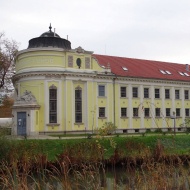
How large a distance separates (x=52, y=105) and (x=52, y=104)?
0.12 m

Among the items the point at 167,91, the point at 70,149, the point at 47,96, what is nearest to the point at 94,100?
the point at 47,96

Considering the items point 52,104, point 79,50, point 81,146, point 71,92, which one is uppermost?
point 79,50

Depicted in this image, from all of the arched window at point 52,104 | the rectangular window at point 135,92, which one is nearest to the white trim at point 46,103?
the arched window at point 52,104

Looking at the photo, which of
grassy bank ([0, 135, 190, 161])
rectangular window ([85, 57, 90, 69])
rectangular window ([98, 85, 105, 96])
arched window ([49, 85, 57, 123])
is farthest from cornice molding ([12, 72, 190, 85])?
grassy bank ([0, 135, 190, 161])

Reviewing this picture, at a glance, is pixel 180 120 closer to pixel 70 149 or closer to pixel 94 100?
pixel 94 100

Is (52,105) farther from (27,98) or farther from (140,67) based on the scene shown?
(140,67)

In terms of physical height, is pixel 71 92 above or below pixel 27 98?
above

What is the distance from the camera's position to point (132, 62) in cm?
4950

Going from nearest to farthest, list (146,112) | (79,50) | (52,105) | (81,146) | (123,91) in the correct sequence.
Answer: (81,146) < (52,105) < (79,50) < (123,91) < (146,112)

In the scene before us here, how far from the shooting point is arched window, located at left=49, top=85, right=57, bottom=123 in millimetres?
38750

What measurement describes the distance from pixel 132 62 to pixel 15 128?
20.1m

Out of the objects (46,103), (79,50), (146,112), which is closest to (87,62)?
(79,50)

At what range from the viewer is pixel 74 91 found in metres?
40.1

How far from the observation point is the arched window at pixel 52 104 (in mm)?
38750
